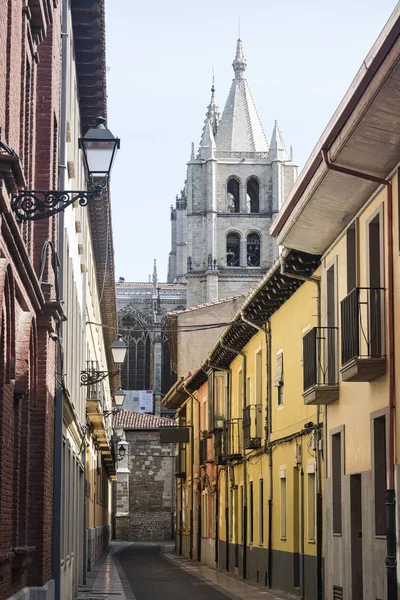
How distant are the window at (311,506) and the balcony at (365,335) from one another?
6663 millimetres

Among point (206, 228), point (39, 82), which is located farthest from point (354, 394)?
point (206, 228)

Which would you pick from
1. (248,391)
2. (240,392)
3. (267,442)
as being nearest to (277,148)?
(240,392)

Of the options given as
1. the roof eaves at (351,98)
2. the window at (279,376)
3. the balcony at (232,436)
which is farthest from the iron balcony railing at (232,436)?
the roof eaves at (351,98)

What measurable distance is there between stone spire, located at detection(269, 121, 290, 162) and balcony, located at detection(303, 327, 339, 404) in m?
89.6

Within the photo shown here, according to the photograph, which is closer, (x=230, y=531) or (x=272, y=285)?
(x=272, y=285)

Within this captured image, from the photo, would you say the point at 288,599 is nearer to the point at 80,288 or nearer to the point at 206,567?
the point at 80,288

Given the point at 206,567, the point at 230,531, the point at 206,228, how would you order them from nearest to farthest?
the point at 230,531 → the point at 206,567 → the point at 206,228

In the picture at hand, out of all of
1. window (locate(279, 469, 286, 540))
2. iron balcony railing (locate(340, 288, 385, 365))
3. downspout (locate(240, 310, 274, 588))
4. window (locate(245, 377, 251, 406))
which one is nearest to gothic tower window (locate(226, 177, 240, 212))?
window (locate(245, 377, 251, 406))

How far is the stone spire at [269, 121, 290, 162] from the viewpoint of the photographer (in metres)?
108

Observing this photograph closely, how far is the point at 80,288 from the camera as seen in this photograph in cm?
2686

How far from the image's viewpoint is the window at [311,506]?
2175 cm

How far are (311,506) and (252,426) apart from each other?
6.68 m

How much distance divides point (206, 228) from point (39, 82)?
308 ft

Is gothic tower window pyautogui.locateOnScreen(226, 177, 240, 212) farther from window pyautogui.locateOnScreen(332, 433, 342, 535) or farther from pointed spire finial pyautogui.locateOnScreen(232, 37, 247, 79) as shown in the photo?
window pyautogui.locateOnScreen(332, 433, 342, 535)
